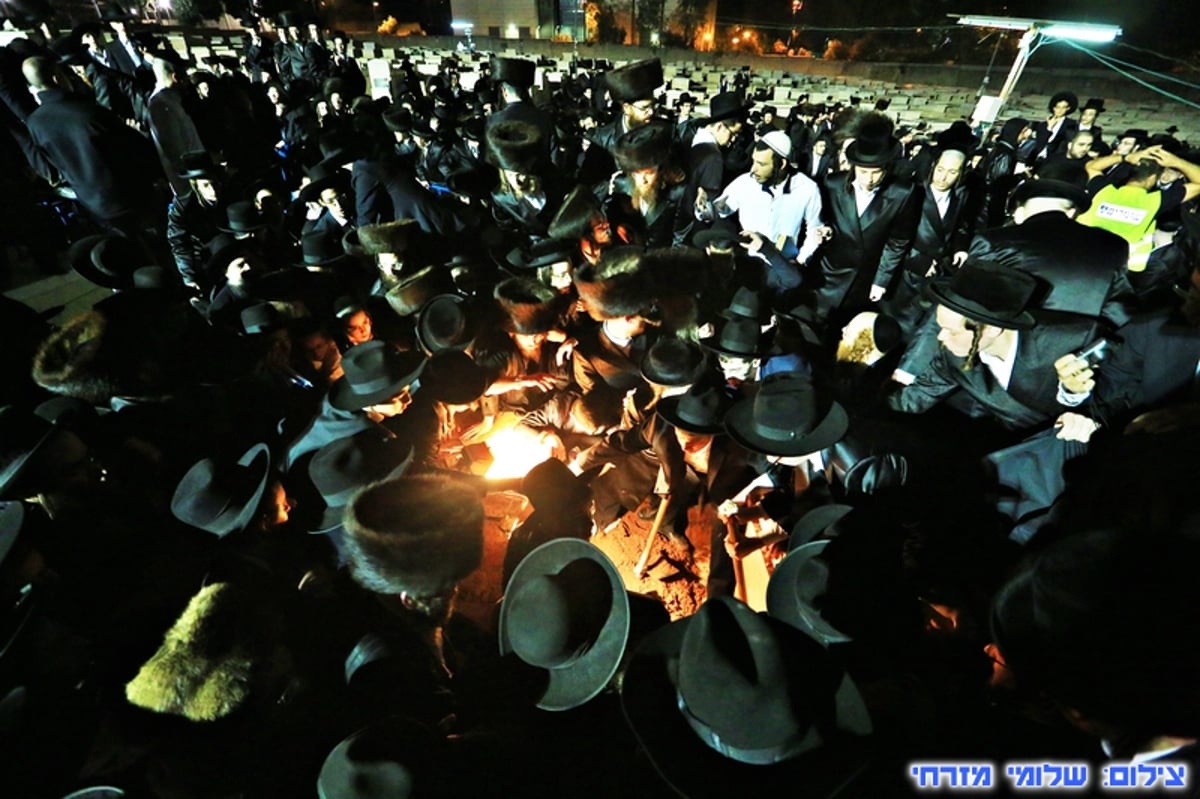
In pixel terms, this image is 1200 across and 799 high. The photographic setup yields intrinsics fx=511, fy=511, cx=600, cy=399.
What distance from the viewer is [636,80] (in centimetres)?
656

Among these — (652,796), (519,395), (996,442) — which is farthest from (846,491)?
(519,395)

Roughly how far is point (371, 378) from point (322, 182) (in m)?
4.04

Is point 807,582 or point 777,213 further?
point 777,213

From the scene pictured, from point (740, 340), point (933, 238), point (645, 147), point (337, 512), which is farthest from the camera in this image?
point (933, 238)

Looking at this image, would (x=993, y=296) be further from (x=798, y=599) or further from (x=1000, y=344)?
(x=798, y=599)

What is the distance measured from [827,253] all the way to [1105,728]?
531cm

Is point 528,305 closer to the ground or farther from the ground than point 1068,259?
closer to the ground

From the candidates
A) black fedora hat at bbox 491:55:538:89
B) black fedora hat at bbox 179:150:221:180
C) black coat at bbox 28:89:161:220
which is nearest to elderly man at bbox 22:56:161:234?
black coat at bbox 28:89:161:220

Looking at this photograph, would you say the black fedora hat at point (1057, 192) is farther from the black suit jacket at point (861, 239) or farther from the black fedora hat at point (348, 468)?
the black fedora hat at point (348, 468)

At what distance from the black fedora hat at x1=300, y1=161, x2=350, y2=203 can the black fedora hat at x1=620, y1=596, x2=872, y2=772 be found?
6.34m

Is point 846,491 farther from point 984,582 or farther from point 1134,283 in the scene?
point 1134,283

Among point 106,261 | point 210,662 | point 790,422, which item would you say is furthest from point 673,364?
point 106,261

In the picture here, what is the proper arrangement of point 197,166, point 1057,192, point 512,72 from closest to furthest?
point 1057,192
point 197,166
point 512,72

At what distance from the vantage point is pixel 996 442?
3668 mm
